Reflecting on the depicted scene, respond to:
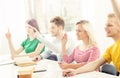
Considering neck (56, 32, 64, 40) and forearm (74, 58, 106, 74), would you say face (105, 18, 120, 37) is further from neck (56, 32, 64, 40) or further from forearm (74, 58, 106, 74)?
neck (56, 32, 64, 40)

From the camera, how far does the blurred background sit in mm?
3869

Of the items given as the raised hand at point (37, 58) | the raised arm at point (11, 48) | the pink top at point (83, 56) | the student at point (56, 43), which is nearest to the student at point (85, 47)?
the pink top at point (83, 56)

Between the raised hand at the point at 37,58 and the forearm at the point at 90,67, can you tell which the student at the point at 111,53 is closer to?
the forearm at the point at 90,67

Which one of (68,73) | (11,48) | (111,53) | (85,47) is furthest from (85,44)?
(11,48)

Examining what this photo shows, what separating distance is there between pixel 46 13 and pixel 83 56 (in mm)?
1854

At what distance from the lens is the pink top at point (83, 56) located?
2611mm

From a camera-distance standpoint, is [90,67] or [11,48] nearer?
[90,67]

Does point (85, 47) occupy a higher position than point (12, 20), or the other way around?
point (12, 20)

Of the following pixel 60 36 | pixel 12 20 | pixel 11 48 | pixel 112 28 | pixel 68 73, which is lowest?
pixel 68 73

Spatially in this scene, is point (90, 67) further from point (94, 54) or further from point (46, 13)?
point (46, 13)

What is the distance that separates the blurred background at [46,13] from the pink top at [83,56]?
3.99 feet

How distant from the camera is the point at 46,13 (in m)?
4.32

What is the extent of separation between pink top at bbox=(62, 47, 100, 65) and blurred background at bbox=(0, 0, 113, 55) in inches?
47.9

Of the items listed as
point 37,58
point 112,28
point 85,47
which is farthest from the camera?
point 37,58
